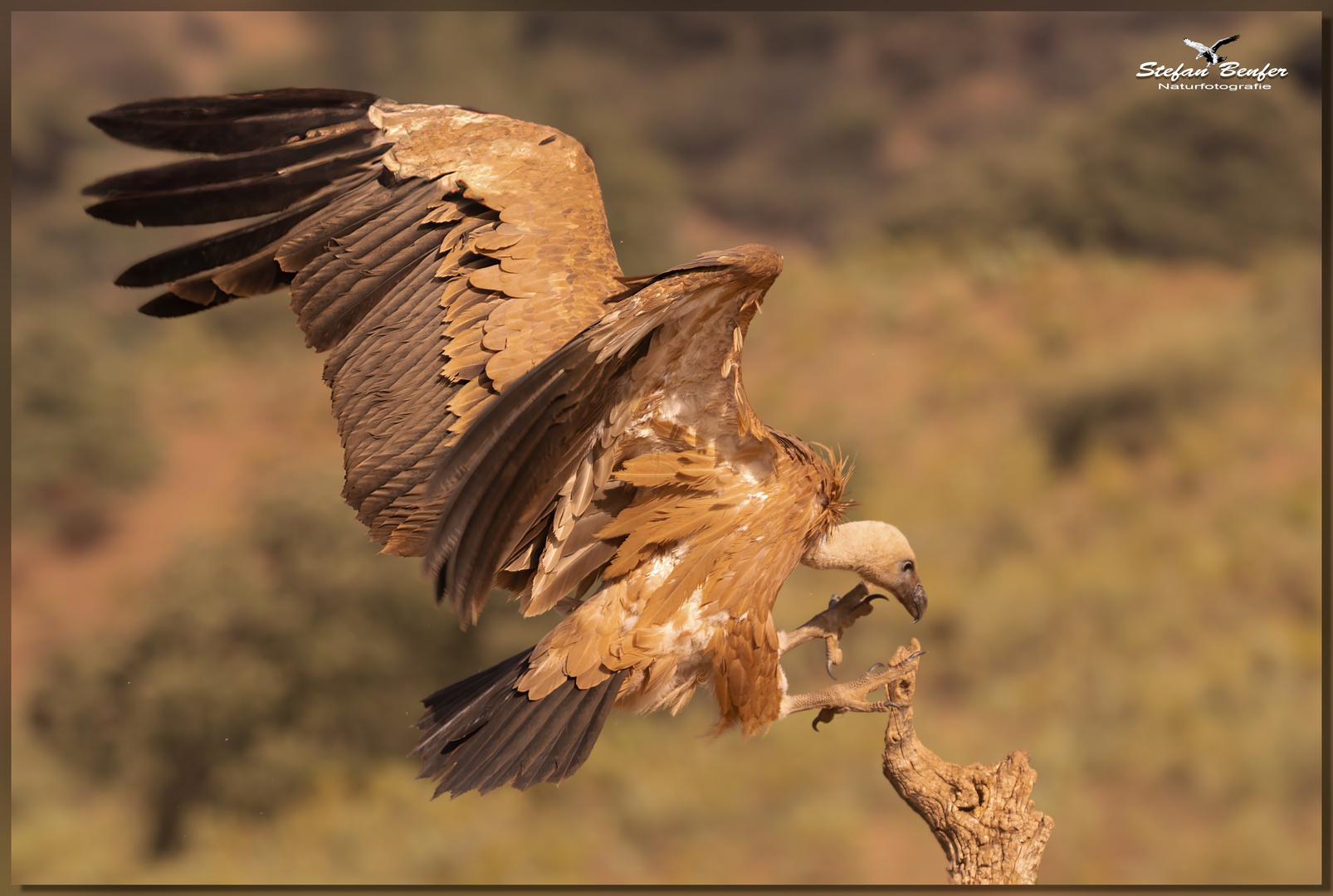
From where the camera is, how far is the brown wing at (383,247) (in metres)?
3.89

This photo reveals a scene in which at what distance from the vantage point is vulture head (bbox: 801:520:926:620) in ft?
13.5

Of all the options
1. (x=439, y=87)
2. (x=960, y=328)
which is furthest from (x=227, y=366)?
(x=960, y=328)

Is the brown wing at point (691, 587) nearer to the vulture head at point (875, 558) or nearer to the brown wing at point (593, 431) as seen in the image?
the brown wing at point (593, 431)

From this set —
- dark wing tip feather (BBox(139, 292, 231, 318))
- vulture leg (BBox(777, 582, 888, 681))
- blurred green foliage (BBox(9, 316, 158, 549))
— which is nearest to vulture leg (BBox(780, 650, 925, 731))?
vulture leg (BBox(777, 582, 888, 681))

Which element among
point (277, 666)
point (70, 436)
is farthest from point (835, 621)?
point (70, 436)

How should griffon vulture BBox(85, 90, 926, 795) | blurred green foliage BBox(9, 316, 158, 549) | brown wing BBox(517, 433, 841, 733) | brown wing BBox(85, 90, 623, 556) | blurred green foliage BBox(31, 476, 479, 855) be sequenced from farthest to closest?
blurred green foliage BBox(9, 316, 158, 549) < blurred green foliage BBox(31, 476, 479, 855) < brown wing BBox(85, 90, 623, 556) < brown wing BBox(517, 433, 841, 733) < griffon vulture BBox(85, 90, 926, 795)

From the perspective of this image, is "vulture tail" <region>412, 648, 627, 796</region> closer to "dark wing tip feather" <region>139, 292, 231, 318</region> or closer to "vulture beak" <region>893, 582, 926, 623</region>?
"vulture beak" <region>893, 582, 926, 623</region>

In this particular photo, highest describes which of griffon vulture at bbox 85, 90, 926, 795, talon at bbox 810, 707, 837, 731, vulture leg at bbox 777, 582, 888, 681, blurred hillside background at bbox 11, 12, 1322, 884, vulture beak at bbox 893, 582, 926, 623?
griffon vulture at bbox 85, 90, 926, 795

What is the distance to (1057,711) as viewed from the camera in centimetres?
1441

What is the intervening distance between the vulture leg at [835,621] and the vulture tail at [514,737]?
2.85ft

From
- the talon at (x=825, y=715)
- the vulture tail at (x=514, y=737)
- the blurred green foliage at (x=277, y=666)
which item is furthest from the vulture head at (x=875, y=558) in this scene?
the blurred green foliage at (x=277, y=666)

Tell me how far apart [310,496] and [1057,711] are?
10.2m

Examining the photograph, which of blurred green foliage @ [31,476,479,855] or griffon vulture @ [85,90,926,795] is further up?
griffon vulture @ [85,90,926,795]

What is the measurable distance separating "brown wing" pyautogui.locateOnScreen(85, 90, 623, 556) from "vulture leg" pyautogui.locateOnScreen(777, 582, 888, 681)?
145 cm
